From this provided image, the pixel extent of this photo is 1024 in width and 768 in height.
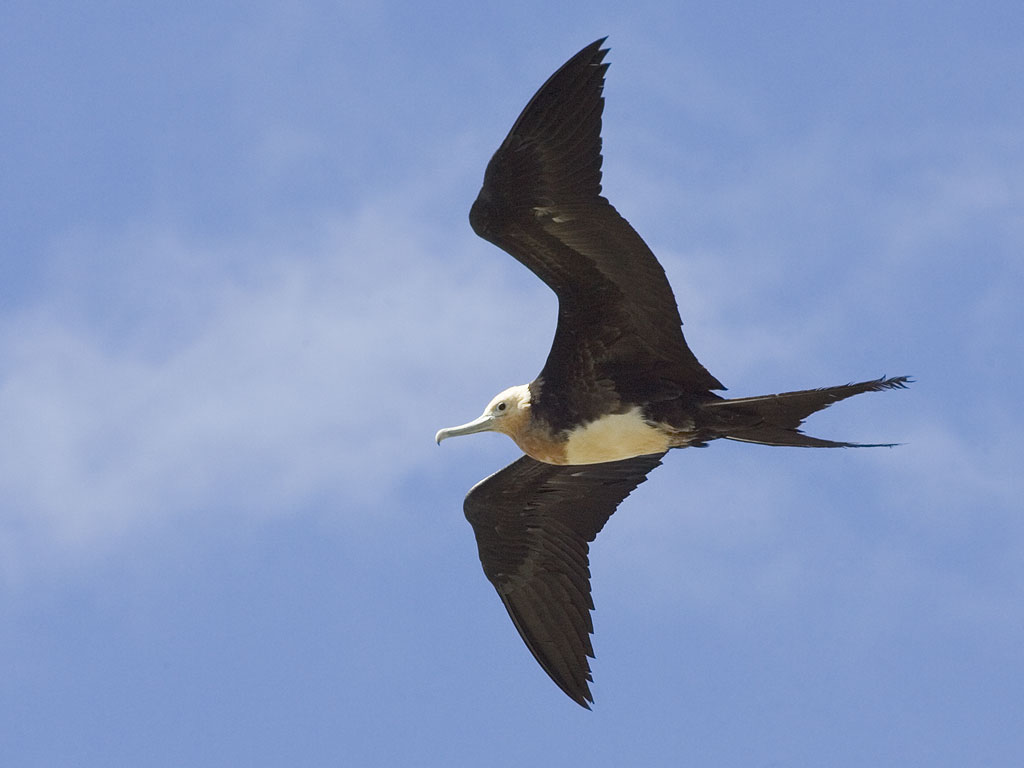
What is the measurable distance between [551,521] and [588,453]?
0.73 meters

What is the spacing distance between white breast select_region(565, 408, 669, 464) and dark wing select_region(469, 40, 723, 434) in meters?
0.07

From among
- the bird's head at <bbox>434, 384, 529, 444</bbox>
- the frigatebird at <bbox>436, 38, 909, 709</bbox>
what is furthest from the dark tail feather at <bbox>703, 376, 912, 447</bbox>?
the bird's head at <bbox>434, 384, 529, 444</bbox>

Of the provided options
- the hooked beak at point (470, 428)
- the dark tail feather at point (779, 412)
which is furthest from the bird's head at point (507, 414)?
the dark tail feather at point (779, 412)

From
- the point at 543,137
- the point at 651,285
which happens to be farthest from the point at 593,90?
the point at 651,285

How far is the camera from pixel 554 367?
7.21m

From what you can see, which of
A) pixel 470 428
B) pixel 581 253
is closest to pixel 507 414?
pixel 470 428

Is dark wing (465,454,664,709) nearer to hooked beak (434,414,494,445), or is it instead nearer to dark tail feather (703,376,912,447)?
hooked beak (434,414,494,445)

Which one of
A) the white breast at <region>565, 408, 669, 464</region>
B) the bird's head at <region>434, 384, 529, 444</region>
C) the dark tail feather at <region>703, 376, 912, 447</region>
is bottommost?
the dark tail feather at <region>703, 376, 912, 447</region>

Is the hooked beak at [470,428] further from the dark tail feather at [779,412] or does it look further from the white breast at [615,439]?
the dark tail feather at [779,412]

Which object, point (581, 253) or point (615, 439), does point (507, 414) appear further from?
point (581, 253)

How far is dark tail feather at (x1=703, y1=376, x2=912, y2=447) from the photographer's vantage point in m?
6.30

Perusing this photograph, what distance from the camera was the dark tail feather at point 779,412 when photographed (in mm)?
6297

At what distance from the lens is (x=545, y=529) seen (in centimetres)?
784

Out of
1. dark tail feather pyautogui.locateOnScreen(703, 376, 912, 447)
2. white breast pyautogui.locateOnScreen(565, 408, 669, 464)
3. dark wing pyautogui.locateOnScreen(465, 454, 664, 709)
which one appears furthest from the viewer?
dark wing pyautogui.locateOnScreen(465, 454, 664, 709)
